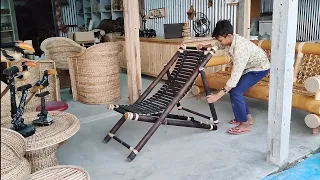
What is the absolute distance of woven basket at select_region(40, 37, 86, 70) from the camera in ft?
16.8

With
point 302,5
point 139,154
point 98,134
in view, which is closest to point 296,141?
point 139,154

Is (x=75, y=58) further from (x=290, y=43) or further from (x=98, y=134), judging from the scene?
(x=290, y=43)

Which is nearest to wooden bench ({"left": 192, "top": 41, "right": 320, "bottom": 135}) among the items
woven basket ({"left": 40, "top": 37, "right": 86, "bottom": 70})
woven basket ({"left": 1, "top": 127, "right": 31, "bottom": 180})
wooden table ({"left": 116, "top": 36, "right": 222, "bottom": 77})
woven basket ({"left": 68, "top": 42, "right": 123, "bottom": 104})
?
wooden table ({"left": 116, "top": 36, "right": 222, "bottom": 77})

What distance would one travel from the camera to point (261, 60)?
3.37 m

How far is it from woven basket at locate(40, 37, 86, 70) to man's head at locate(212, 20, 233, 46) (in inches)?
105

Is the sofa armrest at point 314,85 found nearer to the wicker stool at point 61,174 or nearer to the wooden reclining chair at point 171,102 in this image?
the wooden reclining chair at point 171,102

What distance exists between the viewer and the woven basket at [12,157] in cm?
173

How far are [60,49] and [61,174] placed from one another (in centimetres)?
362

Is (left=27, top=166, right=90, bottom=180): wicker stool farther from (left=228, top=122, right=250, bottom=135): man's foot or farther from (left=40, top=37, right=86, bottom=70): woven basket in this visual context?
(left=40, top=37, right=86, bottom=70): woven basket

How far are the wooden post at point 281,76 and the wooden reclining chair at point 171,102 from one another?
0.88 m

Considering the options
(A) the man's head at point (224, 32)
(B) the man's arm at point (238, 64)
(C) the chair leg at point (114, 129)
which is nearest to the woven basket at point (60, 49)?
(C) the chair leg at point (114, 129)

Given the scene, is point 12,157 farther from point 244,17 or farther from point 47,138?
point 244,17

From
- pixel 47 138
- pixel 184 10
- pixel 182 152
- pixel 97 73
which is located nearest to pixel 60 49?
pixel 97 73

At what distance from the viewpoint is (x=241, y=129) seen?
11.1 ft
